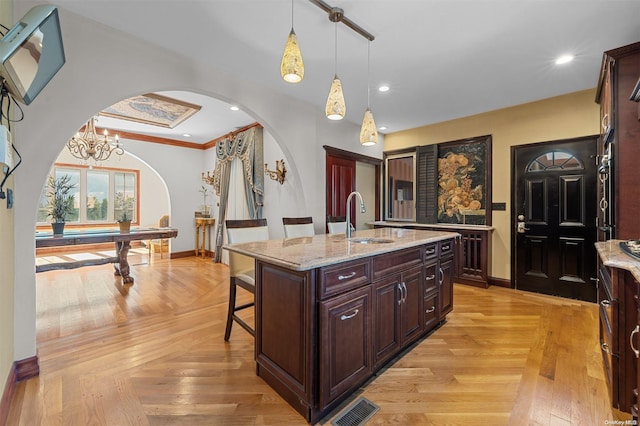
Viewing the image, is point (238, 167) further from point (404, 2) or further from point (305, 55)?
point (404, 2)

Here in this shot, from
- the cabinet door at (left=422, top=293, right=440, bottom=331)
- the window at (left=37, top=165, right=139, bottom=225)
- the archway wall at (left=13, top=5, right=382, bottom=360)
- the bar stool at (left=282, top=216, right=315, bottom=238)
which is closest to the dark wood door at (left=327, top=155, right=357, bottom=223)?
the bar stool at (left=282, top=216, right=315, bottom=238)

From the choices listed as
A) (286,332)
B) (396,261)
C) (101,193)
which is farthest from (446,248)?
(101,193)

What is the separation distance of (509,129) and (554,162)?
74 cm

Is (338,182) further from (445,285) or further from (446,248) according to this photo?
(445,285)

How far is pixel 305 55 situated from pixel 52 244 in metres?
3.78

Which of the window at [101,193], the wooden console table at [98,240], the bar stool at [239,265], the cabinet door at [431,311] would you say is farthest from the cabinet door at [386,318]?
the window at [101,193]

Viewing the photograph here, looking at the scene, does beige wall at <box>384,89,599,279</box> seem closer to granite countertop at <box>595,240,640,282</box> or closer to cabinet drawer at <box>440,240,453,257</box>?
cabinet drawer at <box>440,240,453,257</box>

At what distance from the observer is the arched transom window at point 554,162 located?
3.54 m

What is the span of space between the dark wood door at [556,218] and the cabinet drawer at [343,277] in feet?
10.9

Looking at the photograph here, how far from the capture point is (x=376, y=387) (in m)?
1.82

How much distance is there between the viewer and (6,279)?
168cm

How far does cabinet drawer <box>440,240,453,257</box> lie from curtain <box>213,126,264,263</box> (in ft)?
10.2

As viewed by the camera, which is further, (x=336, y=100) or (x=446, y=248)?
(x=446, y=248)

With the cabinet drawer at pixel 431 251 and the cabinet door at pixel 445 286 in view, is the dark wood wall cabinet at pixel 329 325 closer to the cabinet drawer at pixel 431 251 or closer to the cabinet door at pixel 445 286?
the cabinet drawer at pixel 431 251
